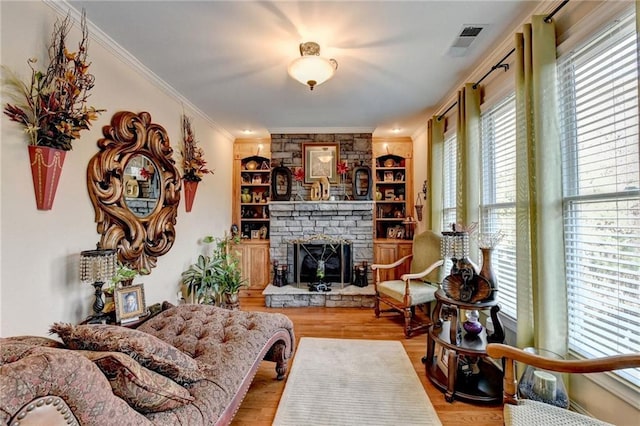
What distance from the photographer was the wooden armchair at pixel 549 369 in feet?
3.88

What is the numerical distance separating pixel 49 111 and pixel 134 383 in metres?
1.77

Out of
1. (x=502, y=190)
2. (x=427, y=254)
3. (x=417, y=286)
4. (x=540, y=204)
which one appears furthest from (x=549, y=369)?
(x=427, y=254)

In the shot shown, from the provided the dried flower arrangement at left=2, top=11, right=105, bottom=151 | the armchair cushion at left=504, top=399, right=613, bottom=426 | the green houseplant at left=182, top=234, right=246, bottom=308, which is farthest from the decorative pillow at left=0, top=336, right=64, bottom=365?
the green houseplant at left=182, top=234, right=246, bottom=308

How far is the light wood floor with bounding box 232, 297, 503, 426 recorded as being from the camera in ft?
6.31

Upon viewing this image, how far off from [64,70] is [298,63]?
1637mm

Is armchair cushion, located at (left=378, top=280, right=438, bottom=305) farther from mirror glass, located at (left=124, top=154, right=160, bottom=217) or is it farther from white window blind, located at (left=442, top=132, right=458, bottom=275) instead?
mirror glass, located at (left=124, top=154, right=160, bottom=217)

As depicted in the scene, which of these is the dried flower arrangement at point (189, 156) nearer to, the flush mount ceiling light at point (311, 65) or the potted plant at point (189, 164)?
the potted plant at point (189, 164)

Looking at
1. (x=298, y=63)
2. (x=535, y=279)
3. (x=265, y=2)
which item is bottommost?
(x=535, y=279)

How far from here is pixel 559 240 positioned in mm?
1712

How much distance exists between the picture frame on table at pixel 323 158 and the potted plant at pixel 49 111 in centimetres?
325

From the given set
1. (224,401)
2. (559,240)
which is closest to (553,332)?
(559,240)

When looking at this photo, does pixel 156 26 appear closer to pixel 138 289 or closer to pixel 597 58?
pixel 138 289

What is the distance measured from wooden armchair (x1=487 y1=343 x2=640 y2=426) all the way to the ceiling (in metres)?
2.25

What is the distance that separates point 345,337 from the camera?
Answer: 3195mm
